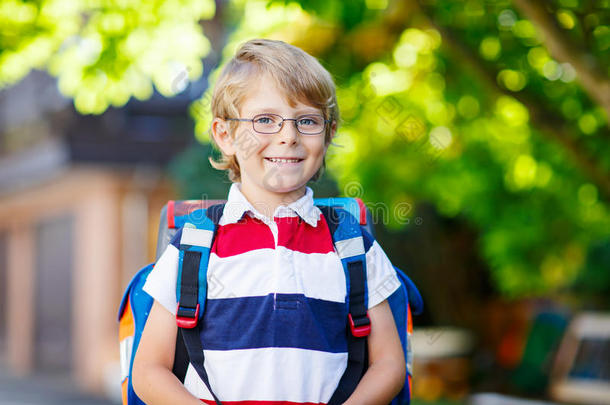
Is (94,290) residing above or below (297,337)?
below

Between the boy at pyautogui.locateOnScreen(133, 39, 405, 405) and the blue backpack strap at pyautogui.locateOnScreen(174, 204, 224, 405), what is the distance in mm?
20

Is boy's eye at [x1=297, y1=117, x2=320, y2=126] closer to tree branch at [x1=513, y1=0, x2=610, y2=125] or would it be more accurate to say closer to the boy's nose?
the boy's nose

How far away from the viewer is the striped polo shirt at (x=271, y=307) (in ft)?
5.91

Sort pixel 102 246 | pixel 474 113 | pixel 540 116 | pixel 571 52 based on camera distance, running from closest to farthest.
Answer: pixel 571 52 < pixel 540 116 < pixel 474 113 < pixel 102 246

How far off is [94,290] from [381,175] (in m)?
6.87

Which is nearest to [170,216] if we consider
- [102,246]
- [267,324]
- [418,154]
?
[267,324]

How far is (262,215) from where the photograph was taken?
6.41 feet

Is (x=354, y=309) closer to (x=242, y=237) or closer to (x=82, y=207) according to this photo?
(x=242, y=237)

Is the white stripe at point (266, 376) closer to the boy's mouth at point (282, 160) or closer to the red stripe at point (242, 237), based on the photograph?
the red stripe at point (242, 237)

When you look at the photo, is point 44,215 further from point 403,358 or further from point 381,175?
point 403,358

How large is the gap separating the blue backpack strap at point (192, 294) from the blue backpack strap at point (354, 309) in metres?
0.31

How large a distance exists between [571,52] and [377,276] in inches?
99.9

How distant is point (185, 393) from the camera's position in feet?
5.86

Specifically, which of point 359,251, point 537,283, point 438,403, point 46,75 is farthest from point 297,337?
point 46,75
